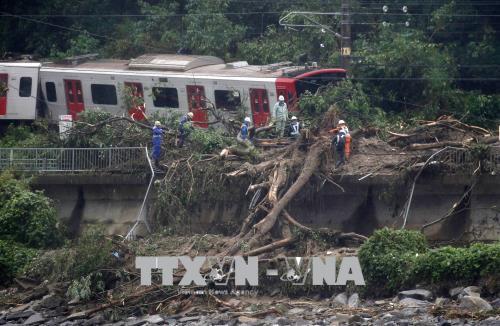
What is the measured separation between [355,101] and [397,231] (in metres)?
7.76

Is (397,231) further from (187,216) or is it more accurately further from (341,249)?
(187,216)

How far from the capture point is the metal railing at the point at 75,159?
32875 millimetres

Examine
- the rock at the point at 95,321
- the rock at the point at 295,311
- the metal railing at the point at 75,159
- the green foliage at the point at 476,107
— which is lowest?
the rock at the point at 95,321

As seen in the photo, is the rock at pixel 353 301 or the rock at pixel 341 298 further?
the rock at pixel 341 298

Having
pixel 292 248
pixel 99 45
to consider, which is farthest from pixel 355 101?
pixel 99 45

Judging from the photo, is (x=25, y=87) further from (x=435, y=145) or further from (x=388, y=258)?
(x=388, y=258)

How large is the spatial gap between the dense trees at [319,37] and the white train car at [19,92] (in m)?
4.13

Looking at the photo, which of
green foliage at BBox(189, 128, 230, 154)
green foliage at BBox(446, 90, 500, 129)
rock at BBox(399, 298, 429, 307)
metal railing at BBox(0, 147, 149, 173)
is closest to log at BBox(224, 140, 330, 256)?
green foliage at BBox(189, 128, 230, 154)

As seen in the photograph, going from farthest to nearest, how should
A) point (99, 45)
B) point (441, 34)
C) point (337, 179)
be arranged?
point (99, 45), point (441, 34), point (337, 179)

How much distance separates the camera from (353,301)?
26953mm

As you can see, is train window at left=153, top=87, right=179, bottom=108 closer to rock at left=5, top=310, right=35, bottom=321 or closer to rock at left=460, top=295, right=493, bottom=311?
rock at left=5, top=310, right=35, bottom=321

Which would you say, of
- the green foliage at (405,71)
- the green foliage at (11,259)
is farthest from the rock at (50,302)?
the green foliage at (405,71)

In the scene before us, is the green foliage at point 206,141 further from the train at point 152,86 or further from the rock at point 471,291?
the rock at point 471,291

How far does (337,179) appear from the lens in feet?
102
